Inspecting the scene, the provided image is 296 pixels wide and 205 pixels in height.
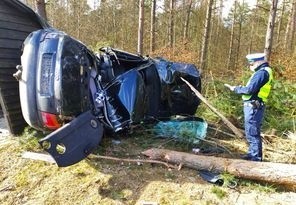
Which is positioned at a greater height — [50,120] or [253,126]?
[50,120]

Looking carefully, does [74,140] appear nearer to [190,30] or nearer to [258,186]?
[258,186]

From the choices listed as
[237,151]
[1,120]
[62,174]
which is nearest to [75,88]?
[62,174]

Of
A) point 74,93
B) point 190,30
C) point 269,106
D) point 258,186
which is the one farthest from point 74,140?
point 190,30

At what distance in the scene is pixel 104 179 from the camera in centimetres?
434

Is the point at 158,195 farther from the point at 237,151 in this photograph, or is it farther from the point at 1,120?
the point at 1,120

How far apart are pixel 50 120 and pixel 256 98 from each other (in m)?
2.80

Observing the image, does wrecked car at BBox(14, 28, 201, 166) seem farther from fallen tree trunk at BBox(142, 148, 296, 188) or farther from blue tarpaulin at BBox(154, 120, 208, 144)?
fallen tree trunk at BBox(142, 148, 296, 188)

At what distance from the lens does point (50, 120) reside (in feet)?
14.4

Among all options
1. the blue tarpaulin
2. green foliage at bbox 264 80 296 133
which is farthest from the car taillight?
green foliage at bbox 264 80 296 133

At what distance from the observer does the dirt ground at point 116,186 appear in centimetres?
398

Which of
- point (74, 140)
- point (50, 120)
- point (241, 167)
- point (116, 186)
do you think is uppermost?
point (50, 120)

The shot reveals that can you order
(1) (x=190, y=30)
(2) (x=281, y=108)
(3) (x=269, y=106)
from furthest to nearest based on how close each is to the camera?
(1) (x=190, y=30) → (3) (x=269, y=106) → (2) (x=281, y=108)

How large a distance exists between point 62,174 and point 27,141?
118 centimetres

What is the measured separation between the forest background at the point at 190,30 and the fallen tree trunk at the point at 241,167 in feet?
11.6
